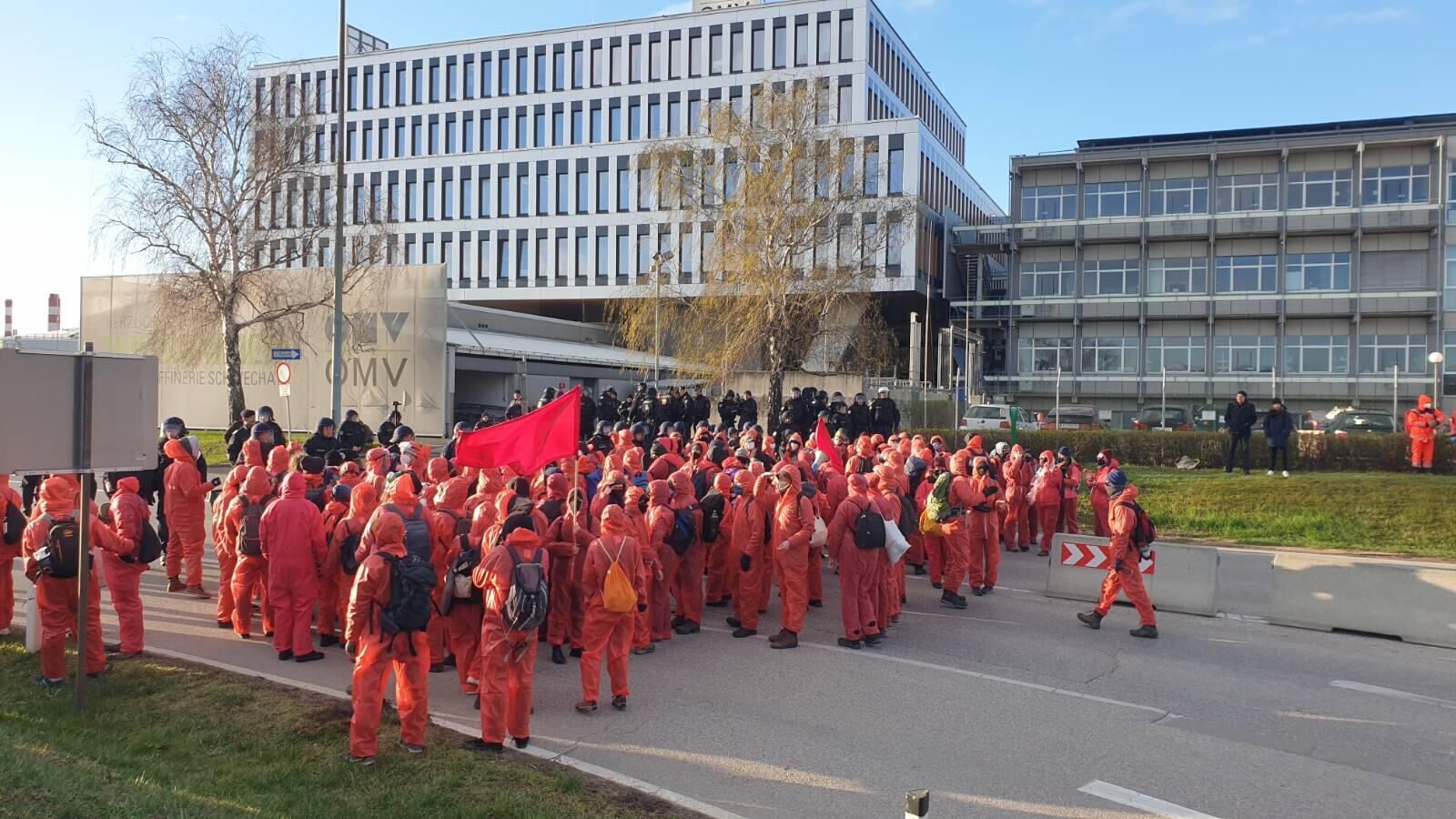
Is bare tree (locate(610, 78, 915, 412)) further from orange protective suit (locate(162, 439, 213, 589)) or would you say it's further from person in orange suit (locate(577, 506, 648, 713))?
person in orange suit (locate(577, 506, 648, 713))

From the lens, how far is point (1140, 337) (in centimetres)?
4653

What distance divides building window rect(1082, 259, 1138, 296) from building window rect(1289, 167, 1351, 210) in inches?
279

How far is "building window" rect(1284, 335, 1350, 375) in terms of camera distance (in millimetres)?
43312

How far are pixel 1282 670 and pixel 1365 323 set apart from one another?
4128 centimetres

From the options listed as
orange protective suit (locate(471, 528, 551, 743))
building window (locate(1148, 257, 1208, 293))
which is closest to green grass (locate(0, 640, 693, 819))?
orange protective suit (locate(471, 528, 551, 743))

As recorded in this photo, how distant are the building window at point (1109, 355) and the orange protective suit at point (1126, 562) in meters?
39.2

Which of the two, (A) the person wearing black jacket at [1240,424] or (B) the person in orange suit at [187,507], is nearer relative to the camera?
(B) the person in orange suit at [187,507]

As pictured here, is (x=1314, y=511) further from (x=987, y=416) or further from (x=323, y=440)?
(x=987, y=416)

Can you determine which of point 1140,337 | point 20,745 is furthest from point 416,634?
point 1140,337

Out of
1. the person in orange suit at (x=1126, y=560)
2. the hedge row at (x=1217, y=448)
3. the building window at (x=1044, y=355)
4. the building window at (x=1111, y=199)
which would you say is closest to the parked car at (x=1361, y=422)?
the hedge row at (x=1217, y=448)

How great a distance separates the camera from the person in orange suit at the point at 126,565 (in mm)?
8125

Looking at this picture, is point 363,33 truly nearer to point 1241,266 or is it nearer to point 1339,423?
point 1241,266

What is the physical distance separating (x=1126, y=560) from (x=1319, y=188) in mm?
41620

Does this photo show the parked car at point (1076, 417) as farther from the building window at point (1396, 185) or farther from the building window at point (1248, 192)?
the building window at point (1396, 185)
